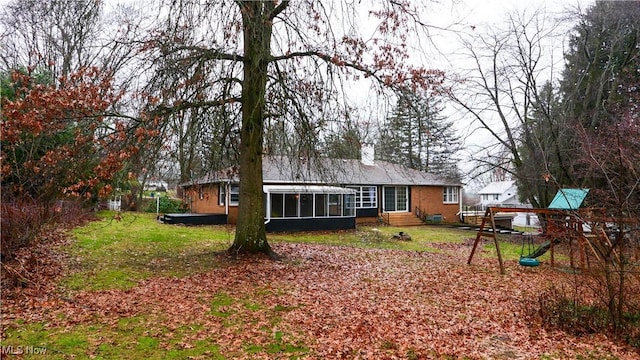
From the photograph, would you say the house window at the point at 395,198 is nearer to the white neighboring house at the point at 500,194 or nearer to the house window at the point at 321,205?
the house window at the point at 321,205

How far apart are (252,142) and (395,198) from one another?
60.0ft

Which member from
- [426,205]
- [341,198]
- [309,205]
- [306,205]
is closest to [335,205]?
[341,198]

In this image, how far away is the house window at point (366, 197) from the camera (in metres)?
24.5

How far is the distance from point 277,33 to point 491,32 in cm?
1323

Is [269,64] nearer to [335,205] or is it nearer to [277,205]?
[277,205]

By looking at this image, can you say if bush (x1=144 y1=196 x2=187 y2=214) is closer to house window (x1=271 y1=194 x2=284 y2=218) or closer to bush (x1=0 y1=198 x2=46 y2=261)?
house window (x1=271 y1=194 x2=284 y2=218)

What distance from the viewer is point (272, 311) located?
6.25 meters

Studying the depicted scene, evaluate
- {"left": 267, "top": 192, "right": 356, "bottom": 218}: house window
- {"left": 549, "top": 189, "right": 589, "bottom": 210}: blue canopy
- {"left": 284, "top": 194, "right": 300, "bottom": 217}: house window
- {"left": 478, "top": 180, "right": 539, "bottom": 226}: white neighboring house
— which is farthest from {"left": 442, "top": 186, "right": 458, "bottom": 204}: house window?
{"left": 549, "top": 189, "right": 589, "bottom": 210}: blue canopy

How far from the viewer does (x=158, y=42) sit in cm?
769

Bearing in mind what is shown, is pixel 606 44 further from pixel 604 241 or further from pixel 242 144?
pixel 242 144

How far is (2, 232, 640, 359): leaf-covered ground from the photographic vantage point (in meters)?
4.98

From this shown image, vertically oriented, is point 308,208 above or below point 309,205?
below

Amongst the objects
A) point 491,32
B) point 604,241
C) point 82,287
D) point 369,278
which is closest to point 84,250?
point 82,287

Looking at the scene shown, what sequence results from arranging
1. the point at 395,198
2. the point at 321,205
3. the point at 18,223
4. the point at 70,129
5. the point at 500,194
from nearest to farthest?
the point at 18,223
the point at 70,129
the point at 321,205
the point at 395,198
the point at 500,194
